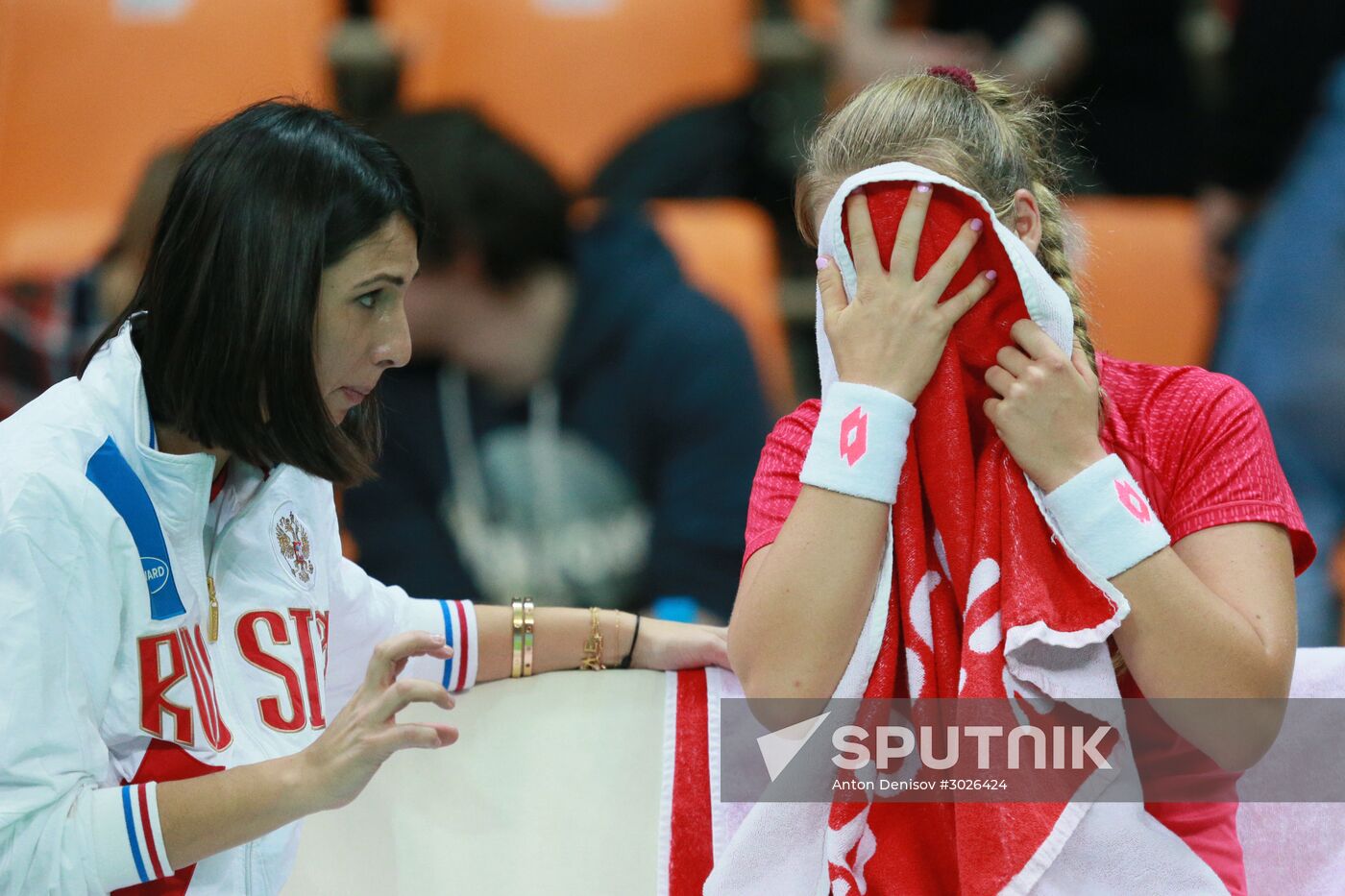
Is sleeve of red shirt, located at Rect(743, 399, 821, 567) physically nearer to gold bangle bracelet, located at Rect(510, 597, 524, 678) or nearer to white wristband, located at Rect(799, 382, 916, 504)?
white wristband, located at Rect(799, 382, 916, 504)

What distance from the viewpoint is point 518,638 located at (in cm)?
154

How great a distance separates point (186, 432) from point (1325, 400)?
6.03ft

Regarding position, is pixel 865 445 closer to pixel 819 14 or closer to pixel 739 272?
pixel 739 272

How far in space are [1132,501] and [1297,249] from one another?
5.13ft

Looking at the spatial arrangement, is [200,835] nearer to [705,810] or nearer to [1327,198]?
[705,810]

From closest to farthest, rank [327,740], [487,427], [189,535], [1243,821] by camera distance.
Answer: [327,740]
[189,535]
[1243,821]
[487,427]

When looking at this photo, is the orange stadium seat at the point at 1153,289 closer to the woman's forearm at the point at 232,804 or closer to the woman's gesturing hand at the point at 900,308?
the woman's gesturing hand at the point at 900,308

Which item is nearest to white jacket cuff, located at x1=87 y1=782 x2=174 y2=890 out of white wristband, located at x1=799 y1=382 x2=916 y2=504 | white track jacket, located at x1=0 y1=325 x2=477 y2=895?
white track jacket, located at x1=0 y1=325 x2=477 y2=895

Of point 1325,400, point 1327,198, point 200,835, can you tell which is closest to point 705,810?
point 200,835

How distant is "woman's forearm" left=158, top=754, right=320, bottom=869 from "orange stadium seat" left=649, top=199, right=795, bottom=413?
1352 mm

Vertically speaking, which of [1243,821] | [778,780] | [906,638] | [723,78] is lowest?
[1243,821]

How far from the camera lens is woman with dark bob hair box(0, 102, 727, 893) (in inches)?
45.1

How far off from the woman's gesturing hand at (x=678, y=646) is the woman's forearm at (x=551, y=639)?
2 centimetres

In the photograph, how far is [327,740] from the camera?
116 cm
